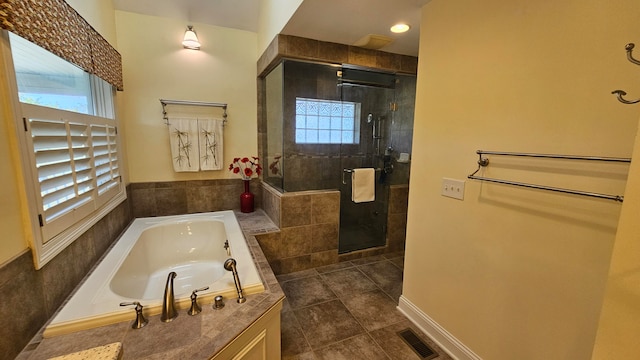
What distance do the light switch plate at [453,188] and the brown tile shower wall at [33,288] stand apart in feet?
7.33

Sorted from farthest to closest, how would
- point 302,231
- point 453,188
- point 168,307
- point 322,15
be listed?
1. point 302,231
2. point 322,15
3. point 453,188
4. point 168,307

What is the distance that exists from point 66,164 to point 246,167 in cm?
177

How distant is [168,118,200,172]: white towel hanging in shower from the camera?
2855mm

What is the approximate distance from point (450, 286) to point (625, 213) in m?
1.22

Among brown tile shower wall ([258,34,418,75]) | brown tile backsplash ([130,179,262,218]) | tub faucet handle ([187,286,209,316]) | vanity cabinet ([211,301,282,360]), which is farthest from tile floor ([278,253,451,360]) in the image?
brown tile shower wall ([258,34,418,75])

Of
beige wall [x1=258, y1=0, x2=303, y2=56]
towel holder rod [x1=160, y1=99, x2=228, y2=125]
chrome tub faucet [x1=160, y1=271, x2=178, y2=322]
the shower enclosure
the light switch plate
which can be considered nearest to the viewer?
chrome tub faucet [x1=160, y1=271, x2=178, y2=322]

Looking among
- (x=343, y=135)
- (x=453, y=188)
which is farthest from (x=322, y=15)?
(x=453, y=188)

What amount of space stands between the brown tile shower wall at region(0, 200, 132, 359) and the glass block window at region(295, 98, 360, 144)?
2.15 m

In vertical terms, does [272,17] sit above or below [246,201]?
above

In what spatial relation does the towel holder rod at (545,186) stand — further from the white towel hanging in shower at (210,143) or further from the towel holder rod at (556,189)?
the white towel hanging in shower at (210,143)

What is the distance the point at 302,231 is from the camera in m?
2.76

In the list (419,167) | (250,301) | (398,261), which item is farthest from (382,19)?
(398,261)

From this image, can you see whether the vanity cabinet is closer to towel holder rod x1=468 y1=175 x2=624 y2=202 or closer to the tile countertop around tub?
the tile countertop around tub

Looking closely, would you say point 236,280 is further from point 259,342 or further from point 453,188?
point 453,188
